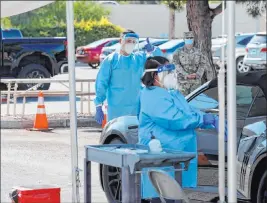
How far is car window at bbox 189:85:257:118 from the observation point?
795cm

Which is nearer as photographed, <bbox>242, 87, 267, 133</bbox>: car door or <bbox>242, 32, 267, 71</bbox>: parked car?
<bbox>242, 87, 267, 133</bbox>: car door

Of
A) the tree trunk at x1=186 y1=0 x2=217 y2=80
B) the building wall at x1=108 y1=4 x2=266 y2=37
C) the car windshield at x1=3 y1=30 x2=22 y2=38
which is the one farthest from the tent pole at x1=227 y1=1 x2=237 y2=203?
the building wall at x1=108 y1=4 x2=266 y2=37

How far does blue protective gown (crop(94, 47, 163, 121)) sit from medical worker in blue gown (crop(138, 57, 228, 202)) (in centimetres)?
256

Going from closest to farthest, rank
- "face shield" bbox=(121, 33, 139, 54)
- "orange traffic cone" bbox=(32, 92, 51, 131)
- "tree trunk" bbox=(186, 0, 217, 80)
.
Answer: "face shield" bbox=(121, 33, 139, 54) → "orange traffic cone" bbox=(32, 92, 51, 131) → "tree trunk" bbox=(186, 0, 217, 80)

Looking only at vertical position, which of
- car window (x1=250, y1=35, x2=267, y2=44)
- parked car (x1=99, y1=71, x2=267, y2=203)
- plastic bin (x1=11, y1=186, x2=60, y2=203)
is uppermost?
car window (x1=250, y1=35, x2=267, y2=44)

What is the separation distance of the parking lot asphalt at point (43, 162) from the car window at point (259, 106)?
0.69 meters

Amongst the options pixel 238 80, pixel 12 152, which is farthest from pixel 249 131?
pixel 12 152

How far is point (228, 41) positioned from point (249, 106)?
2.87 meters

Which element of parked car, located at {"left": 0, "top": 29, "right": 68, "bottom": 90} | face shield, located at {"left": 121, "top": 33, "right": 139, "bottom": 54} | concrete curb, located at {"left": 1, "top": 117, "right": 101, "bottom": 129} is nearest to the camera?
face shield, located at {"left": 121, "top": 33, "right": 139, "bottom": 54}

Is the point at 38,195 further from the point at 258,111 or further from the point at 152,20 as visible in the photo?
the point at 152,20

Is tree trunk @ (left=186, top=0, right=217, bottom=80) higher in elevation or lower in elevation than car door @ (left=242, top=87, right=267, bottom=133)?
higher

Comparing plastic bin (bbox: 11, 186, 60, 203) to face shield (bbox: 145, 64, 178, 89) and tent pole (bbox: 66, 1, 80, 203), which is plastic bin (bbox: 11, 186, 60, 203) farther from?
face shield (bbox: 145, 64, 178, 89)

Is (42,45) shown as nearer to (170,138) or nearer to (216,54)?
(216,54)

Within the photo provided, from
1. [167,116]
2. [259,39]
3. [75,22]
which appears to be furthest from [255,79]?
[75,22]
